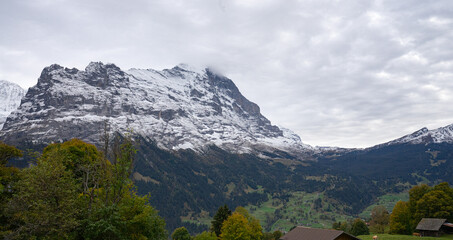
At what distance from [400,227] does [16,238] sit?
76.8m

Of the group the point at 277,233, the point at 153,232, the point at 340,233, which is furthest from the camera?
the point at 277,233

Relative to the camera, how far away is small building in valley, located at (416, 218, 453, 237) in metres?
56.3

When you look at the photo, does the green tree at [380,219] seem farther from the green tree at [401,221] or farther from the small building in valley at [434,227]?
the small building in valley at [434,227]

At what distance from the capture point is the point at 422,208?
69.4 metres

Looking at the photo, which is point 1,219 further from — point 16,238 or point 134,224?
point 134,224

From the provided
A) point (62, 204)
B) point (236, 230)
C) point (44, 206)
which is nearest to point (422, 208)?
point (236, 230)

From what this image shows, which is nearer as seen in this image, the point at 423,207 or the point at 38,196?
the point at 38,196

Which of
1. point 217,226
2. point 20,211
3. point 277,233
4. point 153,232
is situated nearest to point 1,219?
point 20,211

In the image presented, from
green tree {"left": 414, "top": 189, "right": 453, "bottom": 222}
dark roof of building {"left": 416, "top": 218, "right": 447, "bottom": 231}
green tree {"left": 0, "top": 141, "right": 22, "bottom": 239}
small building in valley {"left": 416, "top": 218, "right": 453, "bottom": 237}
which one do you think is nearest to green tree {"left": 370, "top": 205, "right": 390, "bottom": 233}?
green tree {"left": 414, "top": 189, "right": 453, "bottom": 222}

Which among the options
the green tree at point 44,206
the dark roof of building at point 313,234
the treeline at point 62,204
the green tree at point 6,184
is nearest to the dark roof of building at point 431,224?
the dark roof of building at point 313,234

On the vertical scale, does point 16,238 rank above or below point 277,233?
above

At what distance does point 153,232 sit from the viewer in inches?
1377

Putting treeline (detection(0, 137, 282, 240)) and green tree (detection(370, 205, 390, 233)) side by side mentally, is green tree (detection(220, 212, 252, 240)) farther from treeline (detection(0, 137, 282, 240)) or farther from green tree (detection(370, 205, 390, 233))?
green tree (detection(370, 205, 390, 233))

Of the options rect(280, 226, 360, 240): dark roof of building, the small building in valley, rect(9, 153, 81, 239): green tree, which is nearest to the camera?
rect(9, 153, 81, 239): green tree
